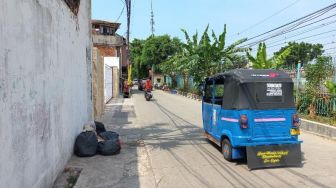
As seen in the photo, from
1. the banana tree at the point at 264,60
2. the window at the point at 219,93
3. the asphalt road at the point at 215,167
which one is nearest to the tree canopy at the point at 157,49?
the banana tree at the point at 264,60

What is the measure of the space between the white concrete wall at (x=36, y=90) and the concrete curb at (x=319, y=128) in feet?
23.8

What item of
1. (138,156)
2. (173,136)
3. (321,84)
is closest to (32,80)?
(138,156)

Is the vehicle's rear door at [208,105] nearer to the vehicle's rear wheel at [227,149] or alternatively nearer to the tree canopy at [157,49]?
the vehicle's rear wheel at [227,149]

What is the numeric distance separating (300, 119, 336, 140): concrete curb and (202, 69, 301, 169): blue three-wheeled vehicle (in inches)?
154

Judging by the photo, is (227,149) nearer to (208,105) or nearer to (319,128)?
(208,105)

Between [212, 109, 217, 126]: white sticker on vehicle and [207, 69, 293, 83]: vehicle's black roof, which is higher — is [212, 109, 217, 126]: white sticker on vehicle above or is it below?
below

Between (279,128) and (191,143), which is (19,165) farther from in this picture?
(191,143)

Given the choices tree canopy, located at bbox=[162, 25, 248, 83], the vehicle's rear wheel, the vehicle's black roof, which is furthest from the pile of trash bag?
tree canopy, located at bbox=[162, 25, 248, 83]

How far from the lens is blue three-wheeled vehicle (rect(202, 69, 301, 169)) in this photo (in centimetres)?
847

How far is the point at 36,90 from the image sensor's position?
5969mm

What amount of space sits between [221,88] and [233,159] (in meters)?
1.75

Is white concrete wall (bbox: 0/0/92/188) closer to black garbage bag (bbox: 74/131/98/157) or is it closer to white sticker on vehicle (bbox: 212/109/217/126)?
black garbage bag (bbox: 74/131/98/157)

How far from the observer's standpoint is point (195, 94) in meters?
35.2

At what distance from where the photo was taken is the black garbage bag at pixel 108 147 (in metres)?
9.73
